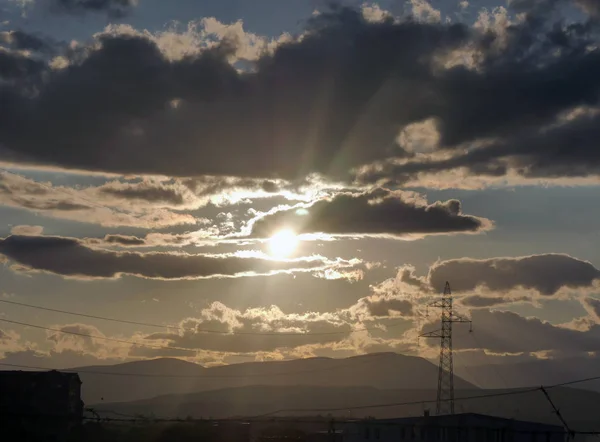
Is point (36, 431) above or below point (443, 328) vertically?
below

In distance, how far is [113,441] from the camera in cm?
13025

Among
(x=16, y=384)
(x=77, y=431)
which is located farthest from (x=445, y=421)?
(x=16, y=384)

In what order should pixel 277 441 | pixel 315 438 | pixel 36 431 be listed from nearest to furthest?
1. pixel 277 441
2. pixel 36 431
3. pixel 315 438

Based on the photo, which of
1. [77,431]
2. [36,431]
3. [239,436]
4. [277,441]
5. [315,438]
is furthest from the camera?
[315,438]

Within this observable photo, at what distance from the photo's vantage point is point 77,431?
124688 millimetres

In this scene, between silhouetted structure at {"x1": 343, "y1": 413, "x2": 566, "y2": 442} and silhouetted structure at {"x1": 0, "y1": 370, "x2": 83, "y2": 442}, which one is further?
silhouetted structure at {"x1": 343, "y1": 413, "x2": 566, "y2": 442}

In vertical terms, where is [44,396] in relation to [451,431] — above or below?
above

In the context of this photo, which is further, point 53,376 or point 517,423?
point 517,423

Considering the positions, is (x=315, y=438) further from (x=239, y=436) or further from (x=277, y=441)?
(x=277, y=441)

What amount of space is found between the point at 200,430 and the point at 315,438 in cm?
1854

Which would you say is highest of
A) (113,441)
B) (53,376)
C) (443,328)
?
(443,328)

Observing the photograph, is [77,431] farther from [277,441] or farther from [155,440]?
[277,441]

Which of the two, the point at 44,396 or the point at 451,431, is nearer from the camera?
the point at 44,396

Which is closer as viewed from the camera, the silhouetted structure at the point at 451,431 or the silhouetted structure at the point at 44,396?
the silhouetted structure at the point at 44,396
